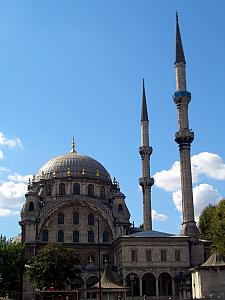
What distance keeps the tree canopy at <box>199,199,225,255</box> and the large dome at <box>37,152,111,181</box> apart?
14.5 metres

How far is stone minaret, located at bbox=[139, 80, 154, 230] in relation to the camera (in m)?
70.4

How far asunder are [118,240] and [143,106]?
23.5m

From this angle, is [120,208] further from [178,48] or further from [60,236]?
[178,48]

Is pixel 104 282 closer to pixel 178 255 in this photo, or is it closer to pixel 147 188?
pixel 178 255

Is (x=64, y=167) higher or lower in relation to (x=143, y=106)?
lower

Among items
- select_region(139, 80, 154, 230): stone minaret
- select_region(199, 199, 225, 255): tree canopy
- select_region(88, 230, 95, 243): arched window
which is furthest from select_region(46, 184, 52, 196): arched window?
select_region(199, 199, 225, 255): tree canopy

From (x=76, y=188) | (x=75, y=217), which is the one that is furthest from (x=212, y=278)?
(x=76, y=188)

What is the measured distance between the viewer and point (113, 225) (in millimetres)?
67188

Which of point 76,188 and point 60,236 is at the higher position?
point 76,188

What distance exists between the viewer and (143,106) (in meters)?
76.9

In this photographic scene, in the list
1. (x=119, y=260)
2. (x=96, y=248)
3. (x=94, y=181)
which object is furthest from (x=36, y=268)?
(x=94, y=181)

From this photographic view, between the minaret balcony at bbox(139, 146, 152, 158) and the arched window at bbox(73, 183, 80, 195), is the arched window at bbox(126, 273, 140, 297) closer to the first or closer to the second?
the arched window at bbox(73, 183, 80, 195)

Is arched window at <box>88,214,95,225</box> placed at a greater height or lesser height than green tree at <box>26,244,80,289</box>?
greater

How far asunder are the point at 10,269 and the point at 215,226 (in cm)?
2269
